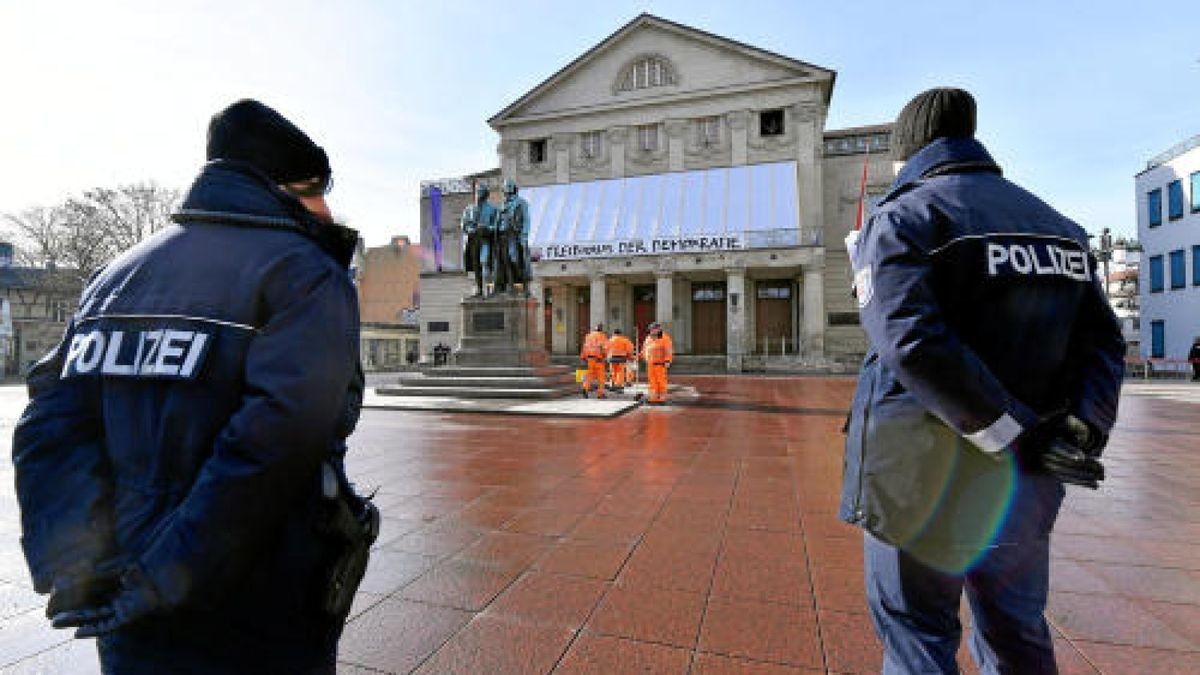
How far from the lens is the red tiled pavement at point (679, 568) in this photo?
224cm

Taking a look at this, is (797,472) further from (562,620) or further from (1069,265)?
(1069,265)

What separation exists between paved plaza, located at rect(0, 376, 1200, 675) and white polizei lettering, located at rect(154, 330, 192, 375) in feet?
5.18

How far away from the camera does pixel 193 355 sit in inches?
45.1

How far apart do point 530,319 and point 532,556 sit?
9.57 meters

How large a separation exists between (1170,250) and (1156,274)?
150cm

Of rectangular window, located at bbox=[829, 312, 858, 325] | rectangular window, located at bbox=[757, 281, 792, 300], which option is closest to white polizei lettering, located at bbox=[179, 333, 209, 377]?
rectangular window, located at bbox=[829, 312, 858, 325]

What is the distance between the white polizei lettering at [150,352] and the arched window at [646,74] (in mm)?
33411

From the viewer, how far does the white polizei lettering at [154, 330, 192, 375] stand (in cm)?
115

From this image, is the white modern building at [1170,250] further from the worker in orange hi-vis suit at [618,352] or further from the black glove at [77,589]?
the black glove at [77,589]

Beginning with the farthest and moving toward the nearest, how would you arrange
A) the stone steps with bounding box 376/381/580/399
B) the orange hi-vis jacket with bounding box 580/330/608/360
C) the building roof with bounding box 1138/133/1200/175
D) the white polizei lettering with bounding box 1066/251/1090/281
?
the building roof with bounding box 1138/133/1200/175 → the orange hi-vis jacket with bounding box 580/330/608/360 → the stone steps with bounding box 376/381/580/399 → the white polizei lettering with bounding box 1066/251/1090/281

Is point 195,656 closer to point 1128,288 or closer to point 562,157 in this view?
point 562,157

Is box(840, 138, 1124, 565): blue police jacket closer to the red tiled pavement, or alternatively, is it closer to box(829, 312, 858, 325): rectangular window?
the red tiled pavement

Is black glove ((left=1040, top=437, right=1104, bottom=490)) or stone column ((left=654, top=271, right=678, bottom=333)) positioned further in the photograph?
stone column ((left=654, top=271, right=678, bottom=333))

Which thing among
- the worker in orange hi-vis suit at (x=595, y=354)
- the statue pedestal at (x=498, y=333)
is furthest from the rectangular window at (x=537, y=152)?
the worker in orange hi-vis suit at (x=595, y=354)
